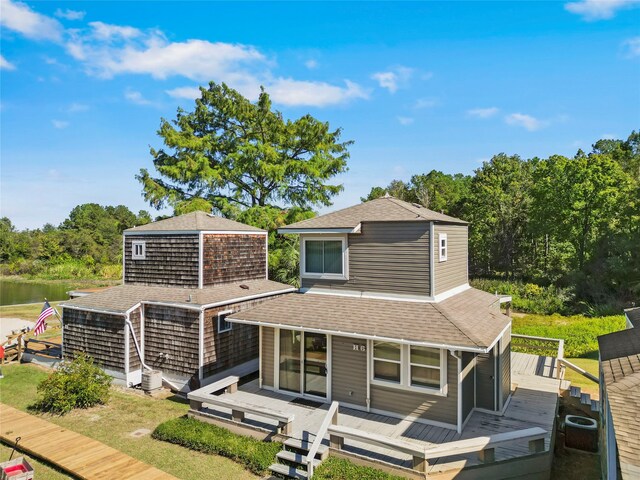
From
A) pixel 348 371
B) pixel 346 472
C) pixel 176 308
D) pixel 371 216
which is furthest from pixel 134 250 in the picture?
pixel 346 472

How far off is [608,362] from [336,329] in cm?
568

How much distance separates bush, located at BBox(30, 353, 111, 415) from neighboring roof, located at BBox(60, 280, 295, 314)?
6.81 feet

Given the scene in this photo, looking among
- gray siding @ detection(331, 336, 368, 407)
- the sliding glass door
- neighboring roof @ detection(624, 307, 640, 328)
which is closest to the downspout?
the sliding glass door

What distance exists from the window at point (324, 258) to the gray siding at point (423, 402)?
3.52 meters

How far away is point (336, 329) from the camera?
9969mm

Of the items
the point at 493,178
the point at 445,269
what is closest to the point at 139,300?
the point at 445,269

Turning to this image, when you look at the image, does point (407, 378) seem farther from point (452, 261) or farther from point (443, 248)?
point (452, 261)

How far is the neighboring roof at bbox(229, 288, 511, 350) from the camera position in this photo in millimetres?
9008

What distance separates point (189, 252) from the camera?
557 inches

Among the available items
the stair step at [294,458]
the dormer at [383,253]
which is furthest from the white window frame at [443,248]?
the stair step at [294,458]

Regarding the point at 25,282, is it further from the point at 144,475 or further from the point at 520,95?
the point at 520,95

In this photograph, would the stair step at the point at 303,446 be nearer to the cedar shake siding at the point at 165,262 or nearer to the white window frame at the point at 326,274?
the white window frame at the point at 326,274

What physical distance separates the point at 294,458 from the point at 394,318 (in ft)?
A: 13.2

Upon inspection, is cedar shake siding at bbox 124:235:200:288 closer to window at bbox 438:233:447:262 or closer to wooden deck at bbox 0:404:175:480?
wooden deck at bbox 0:404:175:480
